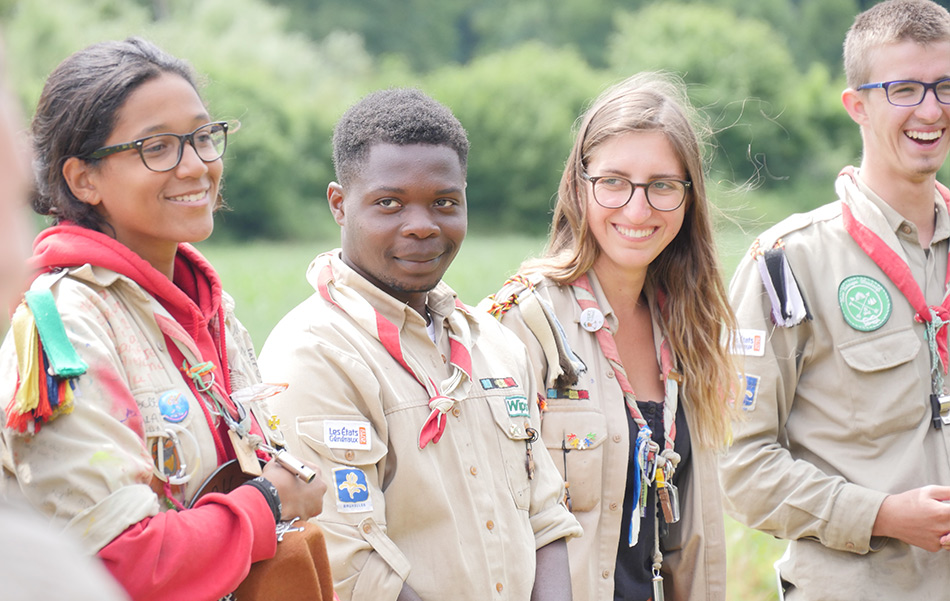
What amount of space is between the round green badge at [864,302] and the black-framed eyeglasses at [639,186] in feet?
2.36

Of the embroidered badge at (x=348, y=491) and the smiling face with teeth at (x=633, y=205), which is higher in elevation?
the smiling face with teeth at (x=633, y=205)

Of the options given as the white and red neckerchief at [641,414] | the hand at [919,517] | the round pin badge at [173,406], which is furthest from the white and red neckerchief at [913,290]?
the round pin badge at [173,406]

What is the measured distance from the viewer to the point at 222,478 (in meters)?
2.33

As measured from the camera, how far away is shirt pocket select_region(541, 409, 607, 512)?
3.32 meters

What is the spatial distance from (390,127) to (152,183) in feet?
2.56

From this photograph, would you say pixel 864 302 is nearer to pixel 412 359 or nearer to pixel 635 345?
pixel 635 345

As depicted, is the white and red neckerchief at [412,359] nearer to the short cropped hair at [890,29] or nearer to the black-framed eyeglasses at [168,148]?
the black-framed eyeglasses at [168,148]

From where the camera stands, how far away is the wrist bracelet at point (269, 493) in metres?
2.27

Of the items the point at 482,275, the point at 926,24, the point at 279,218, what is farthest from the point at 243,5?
the point at 926,24

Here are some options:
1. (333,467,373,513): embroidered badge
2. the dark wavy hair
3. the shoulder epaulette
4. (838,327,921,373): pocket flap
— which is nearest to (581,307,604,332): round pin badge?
(838,327,921,373): pocket flap

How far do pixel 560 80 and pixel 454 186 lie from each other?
146 ft

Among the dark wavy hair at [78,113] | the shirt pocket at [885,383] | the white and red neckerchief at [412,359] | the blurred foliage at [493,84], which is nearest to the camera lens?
the dark wavy hair at [78,113]

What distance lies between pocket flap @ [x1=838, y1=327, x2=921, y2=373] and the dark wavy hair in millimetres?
2536

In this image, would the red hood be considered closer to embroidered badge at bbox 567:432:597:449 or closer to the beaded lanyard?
embroidered badge at bbox 567:432:597:449
